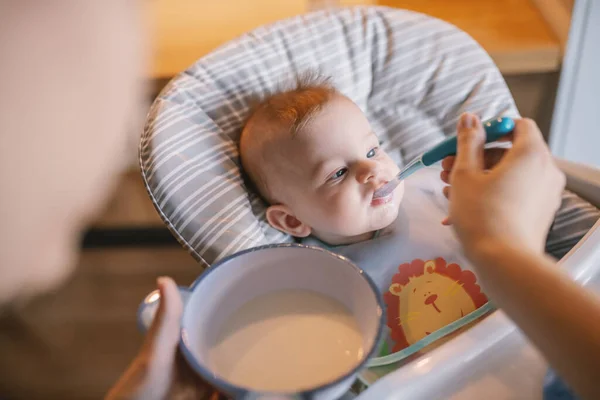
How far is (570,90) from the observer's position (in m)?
1.30

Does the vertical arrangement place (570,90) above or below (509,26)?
below

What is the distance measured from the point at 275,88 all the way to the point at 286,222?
0.80ft

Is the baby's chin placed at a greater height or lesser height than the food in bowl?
lesser

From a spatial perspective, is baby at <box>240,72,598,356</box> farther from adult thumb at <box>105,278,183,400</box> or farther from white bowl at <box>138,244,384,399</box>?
adult thumb at <box>105,278,183,400</box>

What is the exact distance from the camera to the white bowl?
547mm

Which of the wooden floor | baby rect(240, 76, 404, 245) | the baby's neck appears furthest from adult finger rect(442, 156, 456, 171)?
the wooden floor

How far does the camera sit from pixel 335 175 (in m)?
0.88

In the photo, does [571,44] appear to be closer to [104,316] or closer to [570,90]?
[570,90]

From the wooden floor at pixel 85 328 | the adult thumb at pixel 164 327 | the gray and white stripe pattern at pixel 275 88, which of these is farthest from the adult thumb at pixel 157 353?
the wooden floor at pixel 85 328

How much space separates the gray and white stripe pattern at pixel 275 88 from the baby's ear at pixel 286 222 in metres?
0.01

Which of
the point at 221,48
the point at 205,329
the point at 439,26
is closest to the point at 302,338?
the point at 205,329

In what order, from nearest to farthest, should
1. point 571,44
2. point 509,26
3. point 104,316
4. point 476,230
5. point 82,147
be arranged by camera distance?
point 82,147
point 476,230
point 571,44
point 509,26
point 104,316

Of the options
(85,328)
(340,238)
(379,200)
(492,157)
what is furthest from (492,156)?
(85,328)

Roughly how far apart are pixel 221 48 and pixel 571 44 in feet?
2.58
